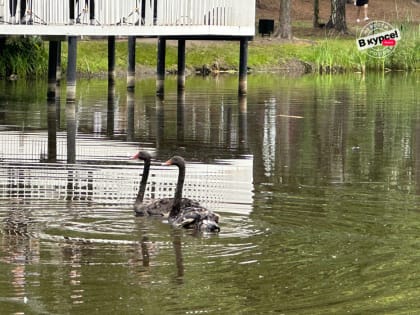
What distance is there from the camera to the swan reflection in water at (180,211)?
15445 mm

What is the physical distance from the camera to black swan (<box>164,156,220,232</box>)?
1538 cm

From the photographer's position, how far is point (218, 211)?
16984mm

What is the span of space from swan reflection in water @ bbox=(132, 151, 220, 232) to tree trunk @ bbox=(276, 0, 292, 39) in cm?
3936

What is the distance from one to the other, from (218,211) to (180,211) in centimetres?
117

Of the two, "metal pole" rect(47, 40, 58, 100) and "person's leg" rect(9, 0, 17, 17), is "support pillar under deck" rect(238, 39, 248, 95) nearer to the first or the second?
"metal pole" rect(47, 40, 58, 100)

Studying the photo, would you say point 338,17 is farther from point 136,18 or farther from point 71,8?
point 71,8

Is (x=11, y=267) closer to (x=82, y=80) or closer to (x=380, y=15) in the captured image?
(x=82, y=80)

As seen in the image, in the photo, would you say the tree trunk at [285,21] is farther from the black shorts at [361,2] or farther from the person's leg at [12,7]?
the person's leg at [12,7]

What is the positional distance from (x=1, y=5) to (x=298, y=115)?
737 centimetres

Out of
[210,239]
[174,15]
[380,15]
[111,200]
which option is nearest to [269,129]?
[174,15]

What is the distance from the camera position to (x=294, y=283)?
12.9 metres

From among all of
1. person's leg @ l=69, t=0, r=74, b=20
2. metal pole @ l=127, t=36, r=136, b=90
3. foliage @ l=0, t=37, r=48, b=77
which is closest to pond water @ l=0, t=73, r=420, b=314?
person's leg @ l=69, t=0, r=74, b=20

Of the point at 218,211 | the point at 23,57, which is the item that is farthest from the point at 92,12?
the point at 218,211

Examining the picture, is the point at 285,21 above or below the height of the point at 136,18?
Result: above
